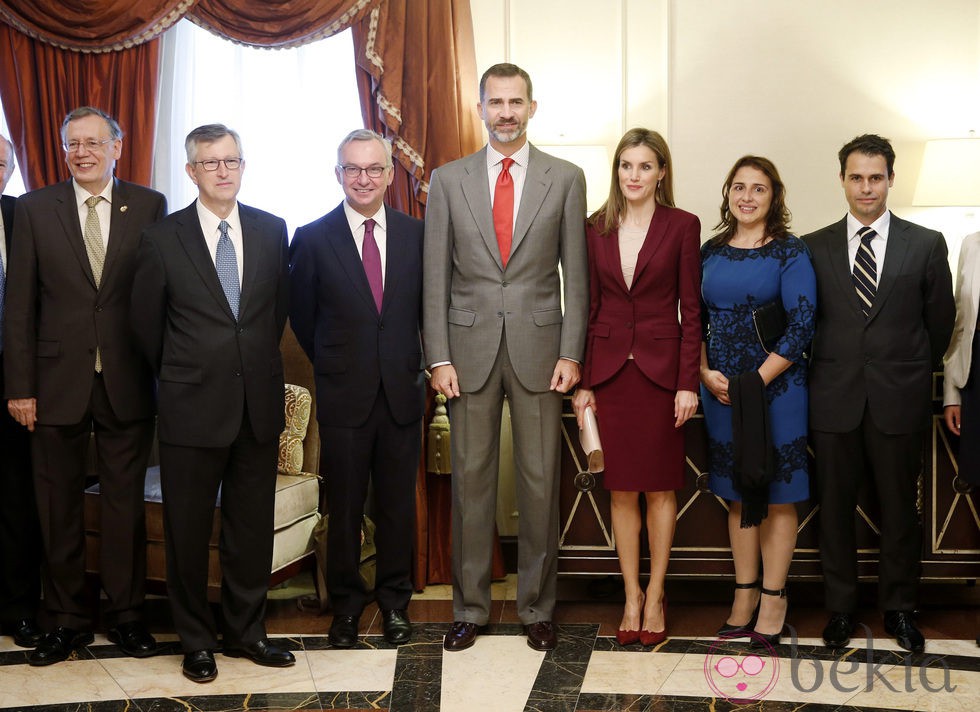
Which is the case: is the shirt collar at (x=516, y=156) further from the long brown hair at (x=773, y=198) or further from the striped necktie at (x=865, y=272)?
the striped necktie at (x=865, y=272)

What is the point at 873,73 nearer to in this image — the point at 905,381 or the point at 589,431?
the point at 905,381

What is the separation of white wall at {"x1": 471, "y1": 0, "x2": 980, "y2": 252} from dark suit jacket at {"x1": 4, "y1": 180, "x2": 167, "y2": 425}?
1901 millimetres

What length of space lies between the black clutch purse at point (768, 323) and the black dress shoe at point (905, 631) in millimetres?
1023

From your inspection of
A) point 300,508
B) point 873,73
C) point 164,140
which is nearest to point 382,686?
point 300,508

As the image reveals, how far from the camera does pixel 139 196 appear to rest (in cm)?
331

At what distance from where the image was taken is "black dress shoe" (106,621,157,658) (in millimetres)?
3246

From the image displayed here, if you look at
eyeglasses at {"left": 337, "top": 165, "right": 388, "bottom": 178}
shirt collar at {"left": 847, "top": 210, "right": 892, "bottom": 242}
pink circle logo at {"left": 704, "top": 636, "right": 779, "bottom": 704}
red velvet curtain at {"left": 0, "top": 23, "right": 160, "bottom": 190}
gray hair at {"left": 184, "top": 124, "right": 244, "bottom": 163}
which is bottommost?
pink circle logo at {"left": 704, "top": 636, "right": 779, "bottom": 704}

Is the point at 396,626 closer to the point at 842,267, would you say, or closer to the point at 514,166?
the point at 514,166

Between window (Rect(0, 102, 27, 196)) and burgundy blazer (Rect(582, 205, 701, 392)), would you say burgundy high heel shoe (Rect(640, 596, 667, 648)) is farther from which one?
window (Rect(0, 102, 27, 196))

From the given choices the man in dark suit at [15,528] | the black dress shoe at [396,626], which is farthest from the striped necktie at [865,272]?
A: the man in dark suit at [15,528]

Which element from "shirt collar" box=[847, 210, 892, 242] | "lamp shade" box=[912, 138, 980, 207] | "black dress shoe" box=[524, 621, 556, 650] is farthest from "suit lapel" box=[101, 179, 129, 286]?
"lamp shade" box=[912, 138, 980, 207]

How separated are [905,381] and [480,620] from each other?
1.62m

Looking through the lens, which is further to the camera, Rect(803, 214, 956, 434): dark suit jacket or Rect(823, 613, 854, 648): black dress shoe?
Rect(823, 613, 854, 648): black dress shoe

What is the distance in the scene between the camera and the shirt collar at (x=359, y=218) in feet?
10.7
